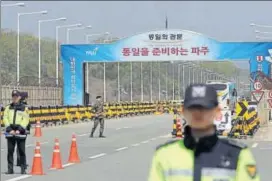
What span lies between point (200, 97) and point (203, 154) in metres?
0.28

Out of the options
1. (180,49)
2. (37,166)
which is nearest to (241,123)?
(37,166)

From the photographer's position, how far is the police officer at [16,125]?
51.3 feet

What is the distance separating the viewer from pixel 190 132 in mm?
3760

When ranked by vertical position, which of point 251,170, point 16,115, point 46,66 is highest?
point 46,66

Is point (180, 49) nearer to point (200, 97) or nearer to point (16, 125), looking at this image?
point (16, 125)

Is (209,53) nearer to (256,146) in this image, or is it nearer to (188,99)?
(256,146)

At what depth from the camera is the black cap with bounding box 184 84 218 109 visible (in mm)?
3729

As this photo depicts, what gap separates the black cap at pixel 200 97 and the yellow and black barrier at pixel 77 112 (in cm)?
2126

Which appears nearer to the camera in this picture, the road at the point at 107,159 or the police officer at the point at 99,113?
the road at the point at 107,159

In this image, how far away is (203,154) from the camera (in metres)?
3.73

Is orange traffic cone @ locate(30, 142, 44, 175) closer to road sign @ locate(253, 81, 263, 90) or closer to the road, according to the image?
the road

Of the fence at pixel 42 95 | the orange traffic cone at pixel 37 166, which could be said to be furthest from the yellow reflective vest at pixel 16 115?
the fence at pixel 42 95

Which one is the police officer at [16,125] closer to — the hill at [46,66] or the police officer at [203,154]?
the police officer at [203,154]

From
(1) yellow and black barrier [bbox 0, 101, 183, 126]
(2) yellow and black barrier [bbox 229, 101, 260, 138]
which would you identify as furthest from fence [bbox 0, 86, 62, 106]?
(2) yellow and black barrier [bbox 229, 101, 260, 138]
